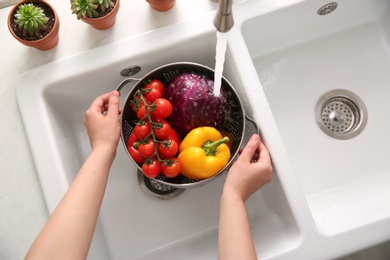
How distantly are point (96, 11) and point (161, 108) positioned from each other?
253mm

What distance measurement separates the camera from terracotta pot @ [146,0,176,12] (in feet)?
2.49

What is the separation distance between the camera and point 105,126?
713 millimetres

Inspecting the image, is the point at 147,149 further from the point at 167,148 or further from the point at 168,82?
the point at 168,82

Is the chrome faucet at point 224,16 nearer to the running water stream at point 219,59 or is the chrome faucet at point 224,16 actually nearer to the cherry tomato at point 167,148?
the running water stream at point 219,59

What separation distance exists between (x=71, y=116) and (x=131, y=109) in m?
0.22

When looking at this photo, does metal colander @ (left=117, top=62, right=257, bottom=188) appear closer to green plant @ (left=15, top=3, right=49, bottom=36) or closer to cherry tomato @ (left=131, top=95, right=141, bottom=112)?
cherry tomato @ (left=131, top=95, right=141, bottom=112)

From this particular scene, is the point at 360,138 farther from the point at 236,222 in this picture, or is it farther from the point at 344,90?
the point at 236,222

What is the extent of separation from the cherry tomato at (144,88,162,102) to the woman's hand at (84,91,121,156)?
62 millimetres

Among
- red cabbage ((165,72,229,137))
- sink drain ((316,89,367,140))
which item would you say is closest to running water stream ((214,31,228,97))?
red cabbage ((165,72,229,137))

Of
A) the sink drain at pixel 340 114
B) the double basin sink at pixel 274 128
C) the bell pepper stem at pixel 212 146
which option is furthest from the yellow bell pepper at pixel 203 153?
the sink drain at pixel 340 114

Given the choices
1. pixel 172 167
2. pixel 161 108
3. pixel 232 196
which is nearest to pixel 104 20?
pixel 161 108

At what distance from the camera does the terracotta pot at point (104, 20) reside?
0.74 metres

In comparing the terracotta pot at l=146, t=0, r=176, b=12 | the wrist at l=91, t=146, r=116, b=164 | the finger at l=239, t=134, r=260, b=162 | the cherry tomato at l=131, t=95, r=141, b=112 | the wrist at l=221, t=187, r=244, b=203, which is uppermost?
the terracotta pot at l=146, t=0, r=176, b=12

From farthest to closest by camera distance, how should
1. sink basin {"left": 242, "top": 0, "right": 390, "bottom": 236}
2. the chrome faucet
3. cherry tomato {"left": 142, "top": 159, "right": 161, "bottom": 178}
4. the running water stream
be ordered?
1. sink basin {"left": 242, "top": 0, "right": 390, "bottom": 236}
2. cherry tomato {"left": 142, "top": 159, "right": 161, "bottom": 178}
3. the running water stream
4. the chrome faucet
